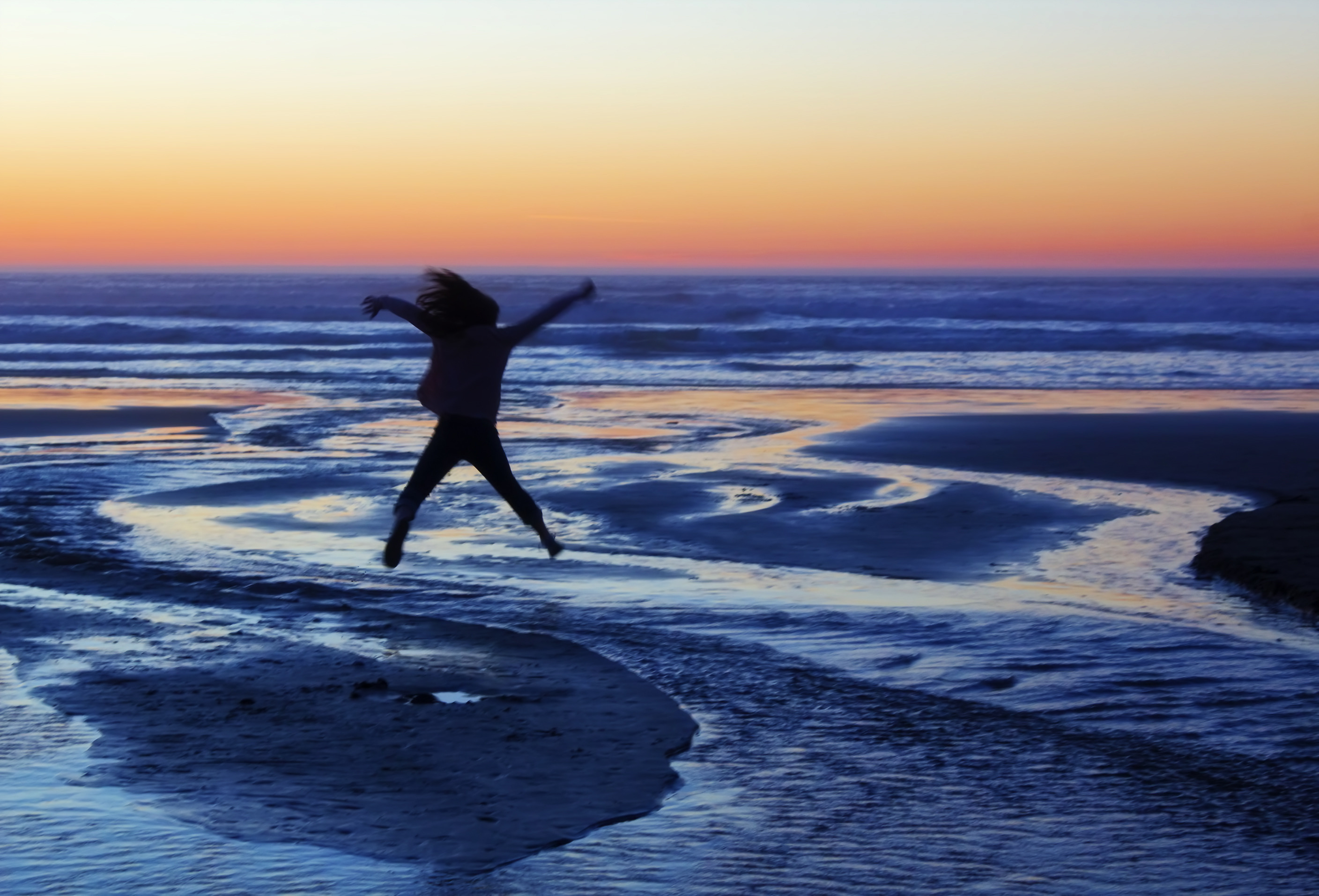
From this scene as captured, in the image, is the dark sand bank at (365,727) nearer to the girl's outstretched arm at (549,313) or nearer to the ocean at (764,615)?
the ocean at (764,615)

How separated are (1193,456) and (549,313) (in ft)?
29.8

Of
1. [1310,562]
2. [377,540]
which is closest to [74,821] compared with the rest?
[377,540]

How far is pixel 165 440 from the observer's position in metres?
15.2

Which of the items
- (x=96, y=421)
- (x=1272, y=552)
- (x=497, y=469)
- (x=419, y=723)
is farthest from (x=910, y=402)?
(x=419, y=723)

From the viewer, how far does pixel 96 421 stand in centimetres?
1731

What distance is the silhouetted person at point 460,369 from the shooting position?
659 centimetres

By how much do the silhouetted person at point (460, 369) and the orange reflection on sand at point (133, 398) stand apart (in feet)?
43.4

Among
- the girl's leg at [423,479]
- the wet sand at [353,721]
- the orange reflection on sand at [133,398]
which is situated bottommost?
the orange reflection on sand at [133,398]

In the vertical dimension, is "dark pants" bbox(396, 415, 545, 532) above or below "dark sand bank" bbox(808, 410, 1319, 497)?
above

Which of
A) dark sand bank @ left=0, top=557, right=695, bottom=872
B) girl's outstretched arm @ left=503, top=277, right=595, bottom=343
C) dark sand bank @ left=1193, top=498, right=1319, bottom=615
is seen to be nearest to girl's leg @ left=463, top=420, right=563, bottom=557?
girl's outstretched arm @ left=503, top=277, right=595, bottom=343

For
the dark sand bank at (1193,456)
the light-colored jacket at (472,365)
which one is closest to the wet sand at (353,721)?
the light-colored jacket at (472,365)

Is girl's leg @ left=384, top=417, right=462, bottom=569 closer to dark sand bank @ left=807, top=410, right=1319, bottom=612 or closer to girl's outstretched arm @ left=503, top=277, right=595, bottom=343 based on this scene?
girl's outstretched arm @ left=503, top=277, right=595, bottom=343

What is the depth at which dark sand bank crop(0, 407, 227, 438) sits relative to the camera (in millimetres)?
16109

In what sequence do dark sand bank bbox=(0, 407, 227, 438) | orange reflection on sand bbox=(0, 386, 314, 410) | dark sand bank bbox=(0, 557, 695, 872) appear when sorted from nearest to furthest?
dark sand bank bbox=(0, 557, 695, 872) → dark sand bank bbox=(0, 407, 227, 438) → orange reflection on sand bbox=(0, 386, 314, 410)
